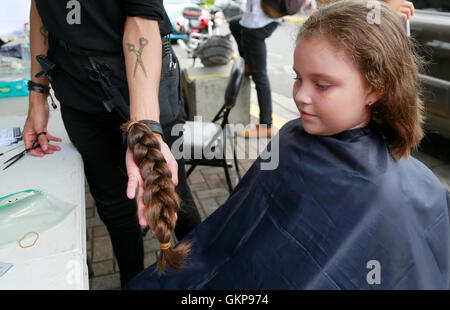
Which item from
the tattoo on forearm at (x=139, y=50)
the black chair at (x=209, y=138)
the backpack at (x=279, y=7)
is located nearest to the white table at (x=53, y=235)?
the tattoo on forearm at (x=139, y=50)

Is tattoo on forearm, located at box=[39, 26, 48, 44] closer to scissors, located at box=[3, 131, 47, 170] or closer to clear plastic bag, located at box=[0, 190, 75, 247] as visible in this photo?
scissors, located at box=[3, 131, 47, 170]

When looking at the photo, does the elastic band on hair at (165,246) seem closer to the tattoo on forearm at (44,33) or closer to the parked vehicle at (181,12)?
the tattoo on forearm at (44,33)

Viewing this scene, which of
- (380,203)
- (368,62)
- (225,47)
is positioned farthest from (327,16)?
(225,47)

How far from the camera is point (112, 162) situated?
1.53 metres

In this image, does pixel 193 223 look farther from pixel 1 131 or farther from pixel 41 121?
pixel 1 131

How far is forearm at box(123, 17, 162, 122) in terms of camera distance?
3.91ft

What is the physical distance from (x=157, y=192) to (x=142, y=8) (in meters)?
0.63

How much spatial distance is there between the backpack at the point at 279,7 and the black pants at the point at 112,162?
2.04m

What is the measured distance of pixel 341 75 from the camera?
1.06 m

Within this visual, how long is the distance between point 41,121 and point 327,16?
3.82 feet

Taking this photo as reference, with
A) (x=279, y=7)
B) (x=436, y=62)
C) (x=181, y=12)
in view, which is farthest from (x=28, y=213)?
(x=181, y=12)

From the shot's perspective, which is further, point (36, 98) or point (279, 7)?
point (279, 7)

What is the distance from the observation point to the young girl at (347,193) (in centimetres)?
107

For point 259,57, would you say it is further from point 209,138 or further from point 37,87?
point 37,87
